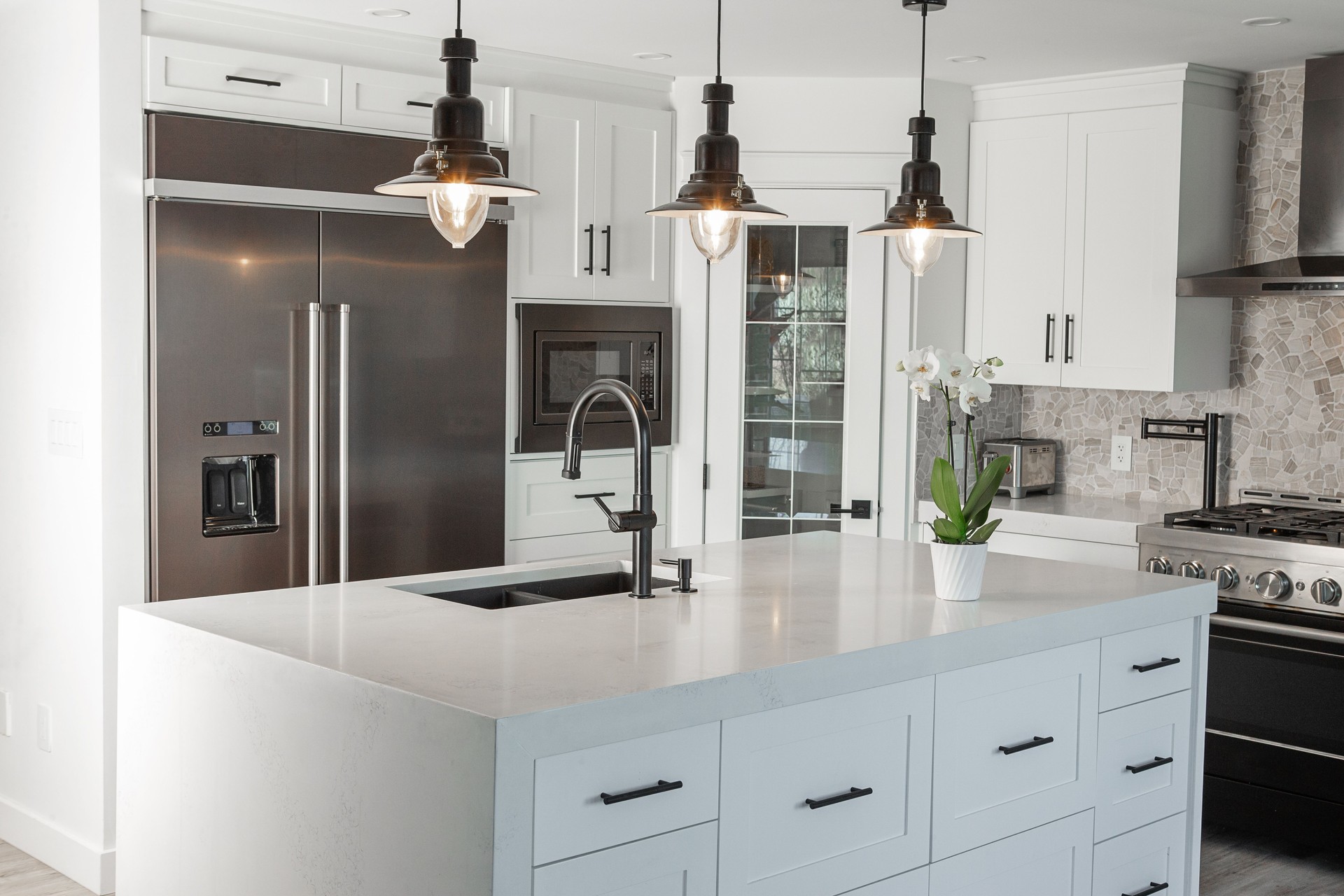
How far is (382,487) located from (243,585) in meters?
0.49

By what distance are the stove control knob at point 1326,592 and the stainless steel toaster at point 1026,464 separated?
1.18m

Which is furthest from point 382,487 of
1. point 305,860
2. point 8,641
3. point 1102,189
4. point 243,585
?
point 1102,189

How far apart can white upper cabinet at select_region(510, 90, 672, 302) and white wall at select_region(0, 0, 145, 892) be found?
1.24 m

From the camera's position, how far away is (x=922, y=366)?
2639 mm

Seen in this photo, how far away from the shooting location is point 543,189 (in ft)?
14.3

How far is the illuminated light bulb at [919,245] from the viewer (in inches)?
118

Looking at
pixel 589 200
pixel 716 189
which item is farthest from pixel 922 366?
pixel 589 200

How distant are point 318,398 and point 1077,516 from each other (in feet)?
8.06

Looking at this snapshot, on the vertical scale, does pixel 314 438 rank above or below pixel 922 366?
below

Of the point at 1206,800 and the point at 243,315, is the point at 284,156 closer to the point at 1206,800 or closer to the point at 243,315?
the point at 243,315

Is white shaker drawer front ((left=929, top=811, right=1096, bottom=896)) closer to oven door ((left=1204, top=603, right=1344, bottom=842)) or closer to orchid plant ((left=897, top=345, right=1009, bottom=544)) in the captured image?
orchid plant ((left=897, top=345, right=1009, bottom=544))

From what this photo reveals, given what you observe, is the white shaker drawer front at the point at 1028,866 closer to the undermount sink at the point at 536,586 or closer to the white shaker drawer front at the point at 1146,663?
the white shaker drawer front at the point at 1146,663

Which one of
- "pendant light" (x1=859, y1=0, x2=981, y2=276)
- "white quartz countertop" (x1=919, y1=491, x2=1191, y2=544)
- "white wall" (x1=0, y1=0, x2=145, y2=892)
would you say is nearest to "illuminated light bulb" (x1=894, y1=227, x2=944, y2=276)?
"pendant light" (x1=859, y1=0, x2=981, y2=276)

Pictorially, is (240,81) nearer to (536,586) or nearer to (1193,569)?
(536,586)
